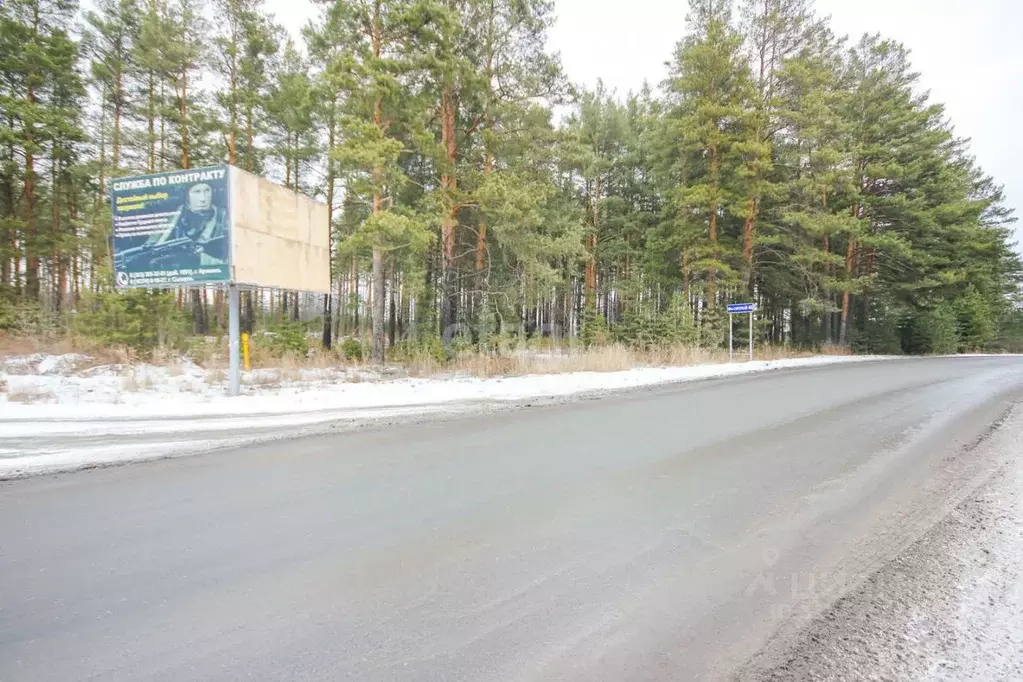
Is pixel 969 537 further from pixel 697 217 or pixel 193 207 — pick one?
pixel 697 217

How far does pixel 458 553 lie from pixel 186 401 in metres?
8.02

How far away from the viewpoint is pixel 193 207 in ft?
30.7

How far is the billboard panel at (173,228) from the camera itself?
9281mm

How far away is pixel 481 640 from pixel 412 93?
57.2 ft

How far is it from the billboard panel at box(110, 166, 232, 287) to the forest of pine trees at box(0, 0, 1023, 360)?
9.76 ft

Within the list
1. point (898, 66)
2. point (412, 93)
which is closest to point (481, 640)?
point (412, 93)

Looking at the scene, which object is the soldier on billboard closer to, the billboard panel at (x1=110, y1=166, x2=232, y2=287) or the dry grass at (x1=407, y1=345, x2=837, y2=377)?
the billboard panel at (x1=110, y1=166, x2=232, y2=287)

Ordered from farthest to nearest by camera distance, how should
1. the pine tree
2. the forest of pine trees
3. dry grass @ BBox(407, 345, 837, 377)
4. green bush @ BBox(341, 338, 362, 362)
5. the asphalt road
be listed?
the pine tree → green bush @ BBox(341, 338, 362, 362) → the forest of pine trees → dry grass @ BBox(407, 345, 837, 377) → the asphalt road

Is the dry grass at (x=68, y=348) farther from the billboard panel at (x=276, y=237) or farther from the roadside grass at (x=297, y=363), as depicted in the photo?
the billboard panel at (x=276, y=237)

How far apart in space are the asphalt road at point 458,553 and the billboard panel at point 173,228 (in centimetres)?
560

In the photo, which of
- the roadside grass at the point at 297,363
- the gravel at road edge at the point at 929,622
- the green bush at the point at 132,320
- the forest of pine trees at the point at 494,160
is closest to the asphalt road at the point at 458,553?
the gravel at road edge at the point at 929,622

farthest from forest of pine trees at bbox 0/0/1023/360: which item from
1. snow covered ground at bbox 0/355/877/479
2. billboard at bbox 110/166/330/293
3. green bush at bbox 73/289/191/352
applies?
snow covered ground at bbox 0/355/877/479

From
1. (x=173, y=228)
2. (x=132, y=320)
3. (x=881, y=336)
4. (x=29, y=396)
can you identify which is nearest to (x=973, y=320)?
(x=881, y=336)

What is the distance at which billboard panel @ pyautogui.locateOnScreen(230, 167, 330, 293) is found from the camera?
9.42 metres
